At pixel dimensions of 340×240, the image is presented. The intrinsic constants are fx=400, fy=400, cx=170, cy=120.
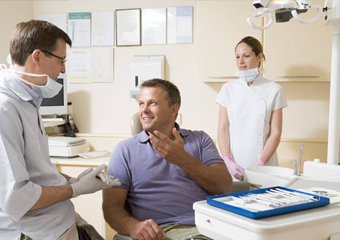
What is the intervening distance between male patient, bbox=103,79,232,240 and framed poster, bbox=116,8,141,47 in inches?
68.7

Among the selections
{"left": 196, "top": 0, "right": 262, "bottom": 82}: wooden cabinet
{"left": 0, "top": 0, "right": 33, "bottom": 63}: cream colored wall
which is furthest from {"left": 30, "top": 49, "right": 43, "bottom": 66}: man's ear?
{"left": 0, "top": 0, "right": 33, "bottom": 63}: cream colored wall

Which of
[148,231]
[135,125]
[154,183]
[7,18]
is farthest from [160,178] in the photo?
[7,18]

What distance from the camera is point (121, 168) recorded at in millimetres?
1707

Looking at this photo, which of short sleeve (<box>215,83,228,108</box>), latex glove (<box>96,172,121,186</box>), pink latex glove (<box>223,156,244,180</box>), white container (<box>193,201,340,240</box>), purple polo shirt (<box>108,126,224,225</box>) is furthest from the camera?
short sleeve (<box>215,83,228,108</box>)

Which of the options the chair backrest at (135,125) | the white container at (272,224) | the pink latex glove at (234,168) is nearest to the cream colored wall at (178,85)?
the pink latex glove at (234,168)

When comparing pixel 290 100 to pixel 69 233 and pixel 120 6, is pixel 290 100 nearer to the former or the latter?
pixel 120 6

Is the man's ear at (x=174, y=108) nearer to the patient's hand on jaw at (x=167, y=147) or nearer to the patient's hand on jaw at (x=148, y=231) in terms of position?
the patient's hand on jaw at (x=167, y=147)

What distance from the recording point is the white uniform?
8.13 ft

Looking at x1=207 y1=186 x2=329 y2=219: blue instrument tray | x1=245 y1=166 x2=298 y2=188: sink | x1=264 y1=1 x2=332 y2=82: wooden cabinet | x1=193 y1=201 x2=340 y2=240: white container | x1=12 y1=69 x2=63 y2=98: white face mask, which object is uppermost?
x1=264 y1=1 x2=332 y2=82: wooden cabinet

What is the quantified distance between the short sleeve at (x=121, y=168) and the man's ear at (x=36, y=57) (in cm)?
54

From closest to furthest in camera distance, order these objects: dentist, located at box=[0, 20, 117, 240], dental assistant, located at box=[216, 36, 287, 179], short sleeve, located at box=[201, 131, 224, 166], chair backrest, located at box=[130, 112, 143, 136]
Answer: dentist, located at box=[0, 20, 117, 240] → short sleeve, located at box=[201, 131, 224, 166] → chair backrest, located at box=[130, 112, 143, 136] → dental assistant, located at box=[216, 36, 287, 179]

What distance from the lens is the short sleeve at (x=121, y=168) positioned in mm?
1688

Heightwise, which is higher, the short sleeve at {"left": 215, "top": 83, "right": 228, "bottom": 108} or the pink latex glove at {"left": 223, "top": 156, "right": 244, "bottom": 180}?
the short sleeve at {"left": 215, "top": 83, "right": 228, "bottom": 108}

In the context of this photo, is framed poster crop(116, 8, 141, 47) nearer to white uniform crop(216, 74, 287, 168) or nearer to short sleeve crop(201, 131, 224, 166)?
white uniform crop(216, 74, 287, 168)
